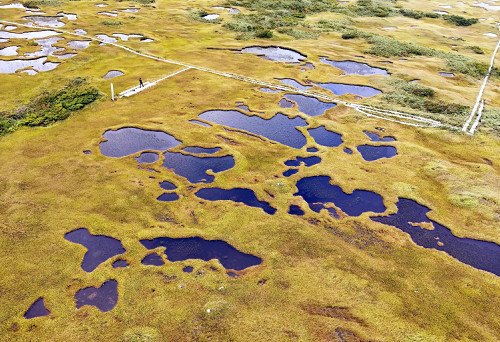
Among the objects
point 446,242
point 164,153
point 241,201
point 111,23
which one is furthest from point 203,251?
point 111,23

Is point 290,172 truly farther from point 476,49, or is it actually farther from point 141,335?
point 476,49

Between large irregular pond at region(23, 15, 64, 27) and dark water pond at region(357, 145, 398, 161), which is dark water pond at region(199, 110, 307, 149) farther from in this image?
large irregular pond at region(23, 15, 64, 27)

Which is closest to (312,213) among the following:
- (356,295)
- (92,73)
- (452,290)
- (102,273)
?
(356,295)

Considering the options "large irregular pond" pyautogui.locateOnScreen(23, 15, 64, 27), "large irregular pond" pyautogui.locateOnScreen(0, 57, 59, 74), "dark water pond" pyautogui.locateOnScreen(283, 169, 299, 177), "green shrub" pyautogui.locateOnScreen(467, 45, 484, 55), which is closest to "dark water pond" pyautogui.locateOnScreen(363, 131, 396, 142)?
"dark water pond" pyautogui.locateOnScreen(283, 169, 299, 177)

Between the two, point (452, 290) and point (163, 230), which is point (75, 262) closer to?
point (163, 230)

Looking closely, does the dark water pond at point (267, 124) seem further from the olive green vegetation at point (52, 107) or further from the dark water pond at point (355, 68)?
the dark water pond at point (355, 68)

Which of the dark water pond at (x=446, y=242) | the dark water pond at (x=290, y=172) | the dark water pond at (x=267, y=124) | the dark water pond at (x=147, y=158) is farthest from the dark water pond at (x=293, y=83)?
the dark water pond at (x=446, y=242)
